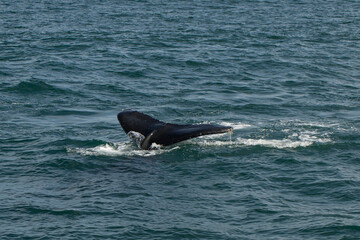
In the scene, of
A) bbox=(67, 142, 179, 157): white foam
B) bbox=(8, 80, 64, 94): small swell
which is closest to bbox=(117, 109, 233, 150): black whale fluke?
bbox=(67, 142, 179, 157): white foam

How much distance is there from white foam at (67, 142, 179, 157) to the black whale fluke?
220 millimetres

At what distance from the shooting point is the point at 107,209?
13727mm

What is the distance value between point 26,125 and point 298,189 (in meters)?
9.26

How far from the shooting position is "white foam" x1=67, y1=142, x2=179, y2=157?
17.1 m

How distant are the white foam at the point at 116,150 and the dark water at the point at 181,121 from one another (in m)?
0.08

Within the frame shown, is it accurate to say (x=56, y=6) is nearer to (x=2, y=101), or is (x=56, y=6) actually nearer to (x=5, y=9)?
(x=5, y=9)

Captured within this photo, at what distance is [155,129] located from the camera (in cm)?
1691

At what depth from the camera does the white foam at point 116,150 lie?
1708 centimetres

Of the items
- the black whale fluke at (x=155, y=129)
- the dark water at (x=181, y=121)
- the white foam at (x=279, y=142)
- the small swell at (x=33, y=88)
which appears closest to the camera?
the dark water at (x=181, y=121)

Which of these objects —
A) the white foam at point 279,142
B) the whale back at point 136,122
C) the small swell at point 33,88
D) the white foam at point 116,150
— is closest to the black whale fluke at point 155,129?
the whale back at point 136,122

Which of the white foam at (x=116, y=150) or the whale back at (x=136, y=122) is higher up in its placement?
the whale back at (x=136, y=122)

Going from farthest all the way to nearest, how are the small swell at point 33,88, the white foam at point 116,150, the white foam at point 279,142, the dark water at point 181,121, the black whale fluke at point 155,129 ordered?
the small swell at point 33,88 < the white foam at point 279,142 < the white foam at point 116,150 < the black whale fluke at point 155,129 < the dark water at point 181,121

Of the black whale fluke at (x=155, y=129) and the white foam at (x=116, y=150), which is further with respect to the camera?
the white foam at (x=116, y=150)

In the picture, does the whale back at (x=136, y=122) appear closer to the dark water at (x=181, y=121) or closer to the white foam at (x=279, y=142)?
the dark water at (x=181, y=121)
